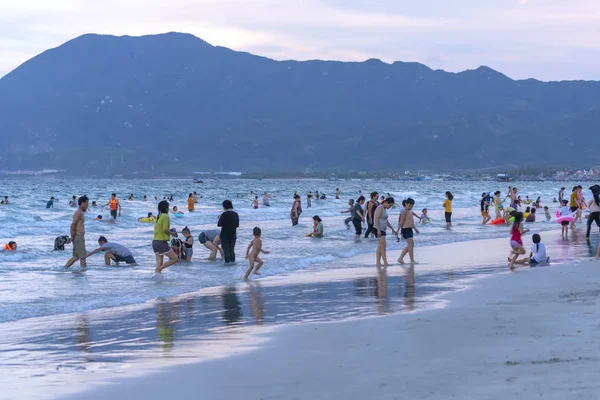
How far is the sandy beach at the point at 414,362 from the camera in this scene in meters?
6.70

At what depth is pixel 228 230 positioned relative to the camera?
19062mm

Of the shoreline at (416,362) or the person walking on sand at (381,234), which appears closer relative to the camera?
the shoreline at (416,362)

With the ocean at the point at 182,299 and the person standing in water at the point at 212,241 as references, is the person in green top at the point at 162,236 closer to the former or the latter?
the ocean at the point at 182,299

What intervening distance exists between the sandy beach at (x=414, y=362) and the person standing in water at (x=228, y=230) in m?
8.48

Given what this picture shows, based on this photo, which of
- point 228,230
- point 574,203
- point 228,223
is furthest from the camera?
point 574,203

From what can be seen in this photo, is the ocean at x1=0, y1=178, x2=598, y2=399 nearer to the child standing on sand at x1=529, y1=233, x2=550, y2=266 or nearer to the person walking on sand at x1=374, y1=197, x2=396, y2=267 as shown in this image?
the person walking on sand at x1=374, y1=197, x2=396, y2=267

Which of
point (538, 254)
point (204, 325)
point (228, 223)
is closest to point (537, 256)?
point (538, 254)

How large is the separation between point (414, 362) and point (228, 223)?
11429mm

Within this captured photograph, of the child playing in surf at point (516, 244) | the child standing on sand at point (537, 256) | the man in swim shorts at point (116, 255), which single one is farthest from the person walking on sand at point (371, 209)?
the man in swim shorts at point (116, 255)

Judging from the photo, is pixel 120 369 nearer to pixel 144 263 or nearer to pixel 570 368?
pixel 570 368

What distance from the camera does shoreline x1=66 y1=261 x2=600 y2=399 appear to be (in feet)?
22.0

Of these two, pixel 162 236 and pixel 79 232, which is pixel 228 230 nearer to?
pixel 162 236

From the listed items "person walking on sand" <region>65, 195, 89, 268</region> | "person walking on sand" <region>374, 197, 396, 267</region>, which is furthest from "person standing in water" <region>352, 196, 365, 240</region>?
"person walking on sand" <region>65, 195, 89, 268</region>

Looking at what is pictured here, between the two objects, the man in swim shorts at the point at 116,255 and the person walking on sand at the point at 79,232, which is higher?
the person walking on sand at the point at 79,232
